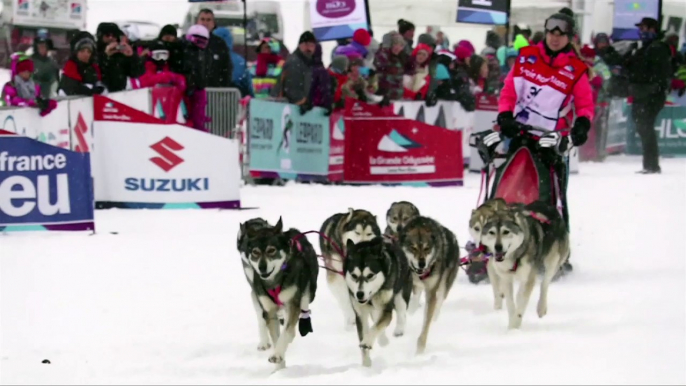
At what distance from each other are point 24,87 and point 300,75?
3.07 meters

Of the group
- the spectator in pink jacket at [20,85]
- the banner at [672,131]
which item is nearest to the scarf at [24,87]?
the spectator in pink jacket at [20,85]

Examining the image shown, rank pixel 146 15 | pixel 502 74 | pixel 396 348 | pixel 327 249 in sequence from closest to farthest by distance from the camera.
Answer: pixel 396 348 → pixel 327 249 → pixel 502 74 → pixel 146 15

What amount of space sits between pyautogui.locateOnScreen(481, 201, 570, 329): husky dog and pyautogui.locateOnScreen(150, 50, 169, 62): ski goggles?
6540 mm

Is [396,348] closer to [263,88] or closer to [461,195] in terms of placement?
[461,195]

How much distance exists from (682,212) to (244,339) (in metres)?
6.89

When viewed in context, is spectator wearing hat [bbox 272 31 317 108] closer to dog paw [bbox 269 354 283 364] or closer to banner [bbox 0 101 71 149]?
banner [bbox 0 101 71 149]

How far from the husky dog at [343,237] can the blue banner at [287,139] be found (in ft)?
19.8

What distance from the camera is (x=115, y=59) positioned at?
1201 centimetres

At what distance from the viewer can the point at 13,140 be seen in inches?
343

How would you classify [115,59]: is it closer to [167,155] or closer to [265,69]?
[167,155]

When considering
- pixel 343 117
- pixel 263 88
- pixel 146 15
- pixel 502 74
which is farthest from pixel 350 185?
pixel 146 15

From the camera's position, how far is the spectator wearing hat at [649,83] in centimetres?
1506

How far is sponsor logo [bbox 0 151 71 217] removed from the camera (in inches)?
343

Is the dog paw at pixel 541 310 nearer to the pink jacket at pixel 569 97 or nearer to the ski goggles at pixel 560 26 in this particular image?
the pink jacket at pixel 569 97
